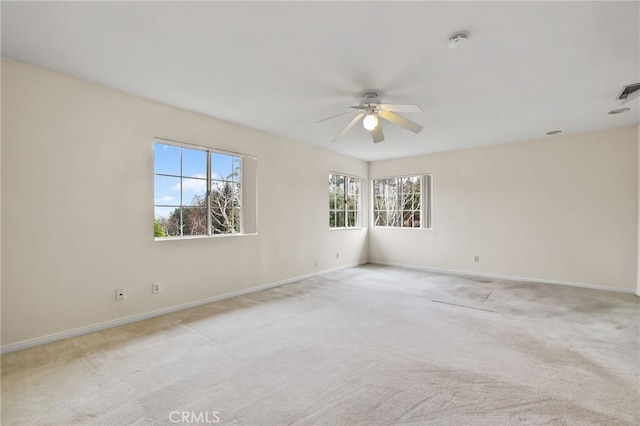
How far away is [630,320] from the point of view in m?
3.27

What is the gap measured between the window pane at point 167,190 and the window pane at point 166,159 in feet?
0.27

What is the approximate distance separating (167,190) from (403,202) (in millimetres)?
4825

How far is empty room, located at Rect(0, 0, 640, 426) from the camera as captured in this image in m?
1.92

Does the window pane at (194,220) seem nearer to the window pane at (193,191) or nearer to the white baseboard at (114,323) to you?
the window pane at (193,191)

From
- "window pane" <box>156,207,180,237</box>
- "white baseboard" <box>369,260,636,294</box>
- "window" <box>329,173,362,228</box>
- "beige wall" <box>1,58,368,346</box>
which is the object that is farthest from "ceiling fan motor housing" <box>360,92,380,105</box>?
"white baseboard" <box>369,260,636,294</box>

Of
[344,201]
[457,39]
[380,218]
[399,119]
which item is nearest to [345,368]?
[399,119]

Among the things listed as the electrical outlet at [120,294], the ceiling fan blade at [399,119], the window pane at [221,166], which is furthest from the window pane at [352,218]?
the electrical outlet at [120,294]

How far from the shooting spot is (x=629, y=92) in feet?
10.2

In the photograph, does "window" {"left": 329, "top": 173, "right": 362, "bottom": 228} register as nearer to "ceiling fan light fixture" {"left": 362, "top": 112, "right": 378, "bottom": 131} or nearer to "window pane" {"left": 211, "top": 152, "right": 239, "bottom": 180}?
"window pane" {"left": 211, "top": 152, "right": 239, "bottom": 180}

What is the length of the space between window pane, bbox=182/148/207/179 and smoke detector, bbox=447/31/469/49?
122 inches

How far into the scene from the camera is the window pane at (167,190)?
11.7 ft

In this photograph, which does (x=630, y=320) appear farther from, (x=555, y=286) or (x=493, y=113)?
(x=493, y=113)

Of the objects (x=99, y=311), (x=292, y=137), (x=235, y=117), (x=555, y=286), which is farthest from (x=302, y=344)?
(x=555, y=286)

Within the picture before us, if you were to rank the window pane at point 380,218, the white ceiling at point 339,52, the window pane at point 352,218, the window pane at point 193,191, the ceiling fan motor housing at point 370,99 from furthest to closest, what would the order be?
1. the window pane at point 380,218
2. the window pane at point 352,218
3. the window pane at point 193,191
4. the ceiling fan motor housing at point 370,99
5. the white ceiling at point 339,52
